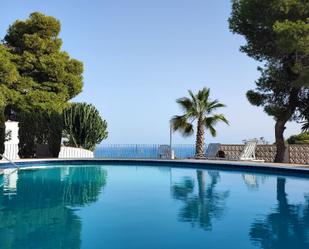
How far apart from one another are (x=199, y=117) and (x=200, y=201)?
1221 centimetres

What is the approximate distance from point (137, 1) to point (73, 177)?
32.8 ft

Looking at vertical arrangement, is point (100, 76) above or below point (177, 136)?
above

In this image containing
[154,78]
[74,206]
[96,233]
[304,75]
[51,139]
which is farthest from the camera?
[154,78]

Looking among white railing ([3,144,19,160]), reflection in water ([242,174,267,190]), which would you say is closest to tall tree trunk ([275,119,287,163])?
reflection in water ([242,174,267,190])

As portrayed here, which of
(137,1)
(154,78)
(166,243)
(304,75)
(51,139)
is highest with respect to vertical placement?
(137,1)

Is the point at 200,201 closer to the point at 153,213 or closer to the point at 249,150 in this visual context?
the point at 153,213

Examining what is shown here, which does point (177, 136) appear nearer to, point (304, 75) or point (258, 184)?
point (304, 75)

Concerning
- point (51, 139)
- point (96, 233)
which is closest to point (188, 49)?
point (51, 139)

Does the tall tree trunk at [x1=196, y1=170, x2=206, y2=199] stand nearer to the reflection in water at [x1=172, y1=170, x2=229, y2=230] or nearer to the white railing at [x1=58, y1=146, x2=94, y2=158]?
the reflection in water at [x1=172, y1=170, x2=229, y2=230]

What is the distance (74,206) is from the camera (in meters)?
8.50

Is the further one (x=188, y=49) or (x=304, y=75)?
(x=188, y=49)

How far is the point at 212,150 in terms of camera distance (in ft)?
67.7

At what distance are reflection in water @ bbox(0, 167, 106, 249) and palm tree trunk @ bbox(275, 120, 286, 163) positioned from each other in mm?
9275

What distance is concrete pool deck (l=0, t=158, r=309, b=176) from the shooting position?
15.2 meters
